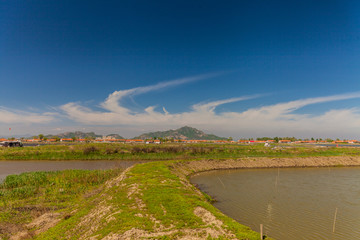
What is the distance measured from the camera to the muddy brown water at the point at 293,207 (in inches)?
440

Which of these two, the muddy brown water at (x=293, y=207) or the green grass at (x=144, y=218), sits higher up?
the green grass at (x=144, y=218)

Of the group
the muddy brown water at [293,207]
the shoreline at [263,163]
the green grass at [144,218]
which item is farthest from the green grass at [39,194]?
the shoreline at [263,163]

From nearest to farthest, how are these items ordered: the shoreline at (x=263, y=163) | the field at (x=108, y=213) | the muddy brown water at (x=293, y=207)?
the field at (x=108, y=213)
the muddy brown water at (x=293, y=207)
the shoreline at (x=263, y=163)

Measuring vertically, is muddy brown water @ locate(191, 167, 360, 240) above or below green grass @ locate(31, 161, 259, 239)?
below

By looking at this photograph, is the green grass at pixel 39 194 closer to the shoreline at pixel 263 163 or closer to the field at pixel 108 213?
the field at pixel 108 213

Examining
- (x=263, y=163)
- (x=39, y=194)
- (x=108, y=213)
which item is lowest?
(x=39, y=194)

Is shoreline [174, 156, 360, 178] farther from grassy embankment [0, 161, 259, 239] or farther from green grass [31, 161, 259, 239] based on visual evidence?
green grass [31, 161, 259, 239]

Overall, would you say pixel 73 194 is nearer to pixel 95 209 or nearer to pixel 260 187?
pixel 95 209

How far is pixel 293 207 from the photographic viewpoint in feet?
49.6

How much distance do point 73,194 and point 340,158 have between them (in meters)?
56.1

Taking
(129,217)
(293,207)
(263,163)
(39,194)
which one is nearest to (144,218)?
(129,217)

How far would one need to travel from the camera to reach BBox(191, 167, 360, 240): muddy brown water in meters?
11.2

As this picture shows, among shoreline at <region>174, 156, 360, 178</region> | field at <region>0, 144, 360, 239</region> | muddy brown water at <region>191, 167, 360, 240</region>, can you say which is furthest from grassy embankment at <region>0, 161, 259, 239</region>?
shoreline at <region>174, 156, 360, 178</region>

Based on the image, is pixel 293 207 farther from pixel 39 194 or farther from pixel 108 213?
pixel 39 194
